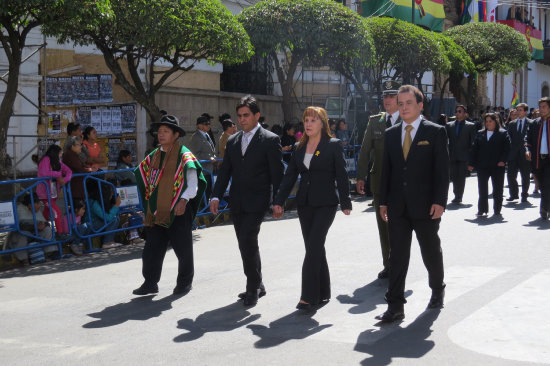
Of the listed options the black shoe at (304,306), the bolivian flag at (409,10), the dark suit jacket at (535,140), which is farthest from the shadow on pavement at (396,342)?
the bolivian flag at (409,10)

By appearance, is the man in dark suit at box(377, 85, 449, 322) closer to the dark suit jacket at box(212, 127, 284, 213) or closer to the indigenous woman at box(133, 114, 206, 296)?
the dark suit jacket at box(212, 127, 284, 213)

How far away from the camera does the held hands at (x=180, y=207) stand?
761 centimetres

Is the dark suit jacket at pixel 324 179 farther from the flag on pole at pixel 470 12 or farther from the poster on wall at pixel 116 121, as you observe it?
the flag on pole at pixel 470 12

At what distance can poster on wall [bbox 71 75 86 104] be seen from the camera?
1773cm

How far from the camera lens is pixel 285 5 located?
20250 millimetres

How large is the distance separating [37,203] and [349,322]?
5.50 m

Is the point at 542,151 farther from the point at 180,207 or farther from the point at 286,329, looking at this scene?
the point at 286,329

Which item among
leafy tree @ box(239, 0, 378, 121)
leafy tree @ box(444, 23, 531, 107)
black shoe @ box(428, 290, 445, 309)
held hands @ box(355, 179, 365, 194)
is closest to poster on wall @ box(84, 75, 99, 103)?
leafy tree @ box(239, 0, 378, 121)

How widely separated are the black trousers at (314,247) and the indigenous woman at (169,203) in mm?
1351

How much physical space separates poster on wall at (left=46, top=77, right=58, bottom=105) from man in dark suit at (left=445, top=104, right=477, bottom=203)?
29.0ft

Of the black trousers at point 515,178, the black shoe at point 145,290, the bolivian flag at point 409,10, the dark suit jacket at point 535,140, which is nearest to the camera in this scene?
the black shoe at point 145,290

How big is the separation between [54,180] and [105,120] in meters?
7.30

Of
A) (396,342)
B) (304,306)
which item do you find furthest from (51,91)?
(396,342)

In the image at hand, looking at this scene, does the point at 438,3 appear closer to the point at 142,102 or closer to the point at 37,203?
the point at 142,102
